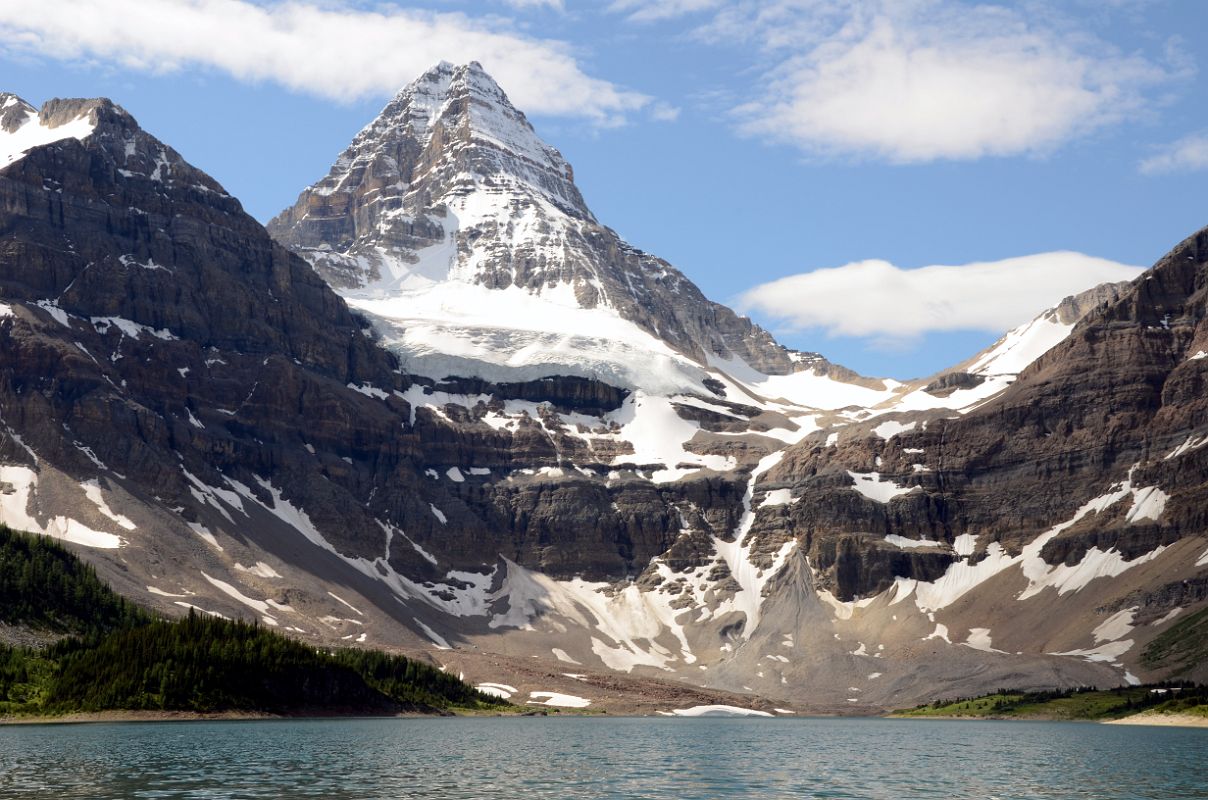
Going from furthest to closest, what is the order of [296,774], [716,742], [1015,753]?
1. [716,742]
2. [1015,753]
3. [296,774]

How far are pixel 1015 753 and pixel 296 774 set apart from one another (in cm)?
6747

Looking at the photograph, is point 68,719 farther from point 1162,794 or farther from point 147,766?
point 1162,794

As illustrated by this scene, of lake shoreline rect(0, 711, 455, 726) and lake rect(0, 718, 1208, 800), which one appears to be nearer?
lake rect(0, 718, 1208, 800)

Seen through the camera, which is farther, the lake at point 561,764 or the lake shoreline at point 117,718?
the lake shoreline at point 117,718

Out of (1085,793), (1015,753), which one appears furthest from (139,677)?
(1085,793)

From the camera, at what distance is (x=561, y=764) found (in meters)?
120

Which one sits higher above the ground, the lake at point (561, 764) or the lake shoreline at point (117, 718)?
the lake shoreline at point (117, 718)

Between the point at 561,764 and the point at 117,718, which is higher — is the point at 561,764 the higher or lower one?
the lower one

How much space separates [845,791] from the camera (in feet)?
322

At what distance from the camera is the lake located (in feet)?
310

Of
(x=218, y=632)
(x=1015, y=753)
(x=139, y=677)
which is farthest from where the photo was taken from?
(x=218, y=632)

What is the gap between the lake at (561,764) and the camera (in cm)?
9462

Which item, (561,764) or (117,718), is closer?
(561,764)

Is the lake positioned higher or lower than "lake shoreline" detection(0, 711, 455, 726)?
lower
